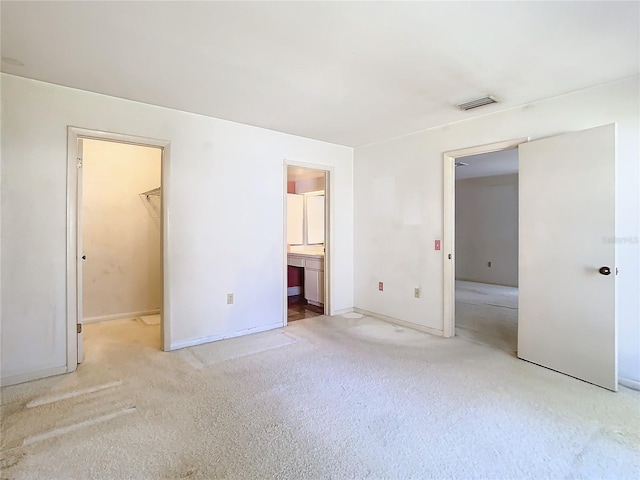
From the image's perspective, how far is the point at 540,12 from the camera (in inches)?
73.1

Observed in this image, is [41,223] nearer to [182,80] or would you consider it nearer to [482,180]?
[182,80]

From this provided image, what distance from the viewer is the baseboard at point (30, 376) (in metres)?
2.65

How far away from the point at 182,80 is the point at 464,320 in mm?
4276

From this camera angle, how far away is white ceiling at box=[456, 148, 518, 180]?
5.56 meters

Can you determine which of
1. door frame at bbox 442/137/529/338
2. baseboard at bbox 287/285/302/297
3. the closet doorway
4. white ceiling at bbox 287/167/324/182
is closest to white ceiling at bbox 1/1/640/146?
door frame at bbox 442/137/529/338

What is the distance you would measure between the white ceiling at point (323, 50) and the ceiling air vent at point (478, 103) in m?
0.10

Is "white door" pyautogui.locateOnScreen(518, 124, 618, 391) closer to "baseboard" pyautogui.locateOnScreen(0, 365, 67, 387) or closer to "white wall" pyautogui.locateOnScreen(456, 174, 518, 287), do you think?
"baseboard" pyautogui.locateOnScreen(0, 365, 67, 387)

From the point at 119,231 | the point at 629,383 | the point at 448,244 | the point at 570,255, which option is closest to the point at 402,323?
the point at 448,244

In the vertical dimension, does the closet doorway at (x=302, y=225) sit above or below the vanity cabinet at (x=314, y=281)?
above

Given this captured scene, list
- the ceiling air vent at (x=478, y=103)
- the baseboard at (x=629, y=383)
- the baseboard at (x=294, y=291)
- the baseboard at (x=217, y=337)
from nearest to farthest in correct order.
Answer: the baseboard at (x=629, y=383), the ceiling air vent at (x=478, y=103), the baseboard at (x=217, y=337), the baseboard at (x=294, y=291)

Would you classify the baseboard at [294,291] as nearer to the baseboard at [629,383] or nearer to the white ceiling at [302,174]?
the white ceiling at [302,174]

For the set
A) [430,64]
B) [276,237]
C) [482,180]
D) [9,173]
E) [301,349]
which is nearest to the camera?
[430,64]

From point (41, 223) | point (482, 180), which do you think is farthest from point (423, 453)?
point (482, 180)

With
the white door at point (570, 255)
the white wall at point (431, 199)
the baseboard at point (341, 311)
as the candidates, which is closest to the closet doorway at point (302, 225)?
the baseboard at point (341, 311)
